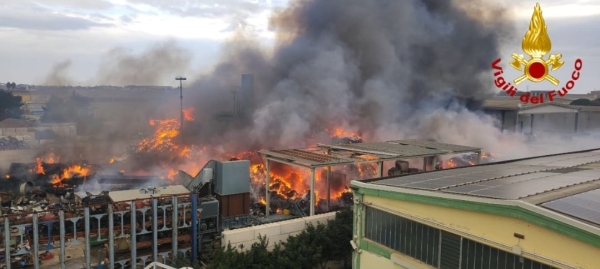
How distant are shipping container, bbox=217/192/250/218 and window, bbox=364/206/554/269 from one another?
727 centimetres

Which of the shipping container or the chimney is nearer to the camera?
the shipping container

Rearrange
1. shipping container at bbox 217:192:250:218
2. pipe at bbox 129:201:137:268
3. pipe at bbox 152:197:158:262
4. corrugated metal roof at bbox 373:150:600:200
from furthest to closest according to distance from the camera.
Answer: shipping container at bbox 217:192:250:218
pipe at bbox 152:197:158:262
pipe at bbox 129:201:137:268
corrugated metal roof at bbox 373:150:600:200

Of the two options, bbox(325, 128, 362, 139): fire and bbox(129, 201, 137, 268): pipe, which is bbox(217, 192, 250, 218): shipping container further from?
bbox(325, 128, 362, 139): fire

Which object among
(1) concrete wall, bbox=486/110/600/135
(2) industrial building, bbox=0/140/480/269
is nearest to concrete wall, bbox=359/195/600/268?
(2) industrial building, bbox=0/140/480/269

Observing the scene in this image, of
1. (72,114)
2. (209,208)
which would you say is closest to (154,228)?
(209,208)

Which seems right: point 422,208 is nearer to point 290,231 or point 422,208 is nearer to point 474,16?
point 290,231

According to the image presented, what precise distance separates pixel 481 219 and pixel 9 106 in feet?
204

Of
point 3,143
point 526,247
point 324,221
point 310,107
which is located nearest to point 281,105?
point 310,107

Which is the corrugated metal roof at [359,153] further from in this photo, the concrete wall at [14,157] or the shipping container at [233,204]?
the concrete wall at [14,157]

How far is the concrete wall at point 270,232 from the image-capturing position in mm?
12102

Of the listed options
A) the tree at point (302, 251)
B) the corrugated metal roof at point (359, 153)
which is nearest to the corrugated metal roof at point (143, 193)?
the tree at point (302, 251)

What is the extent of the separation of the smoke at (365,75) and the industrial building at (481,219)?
1842cm

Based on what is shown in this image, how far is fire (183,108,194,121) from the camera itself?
3449 centimetres

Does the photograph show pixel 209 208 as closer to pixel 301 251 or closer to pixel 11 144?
pixel 301 251
